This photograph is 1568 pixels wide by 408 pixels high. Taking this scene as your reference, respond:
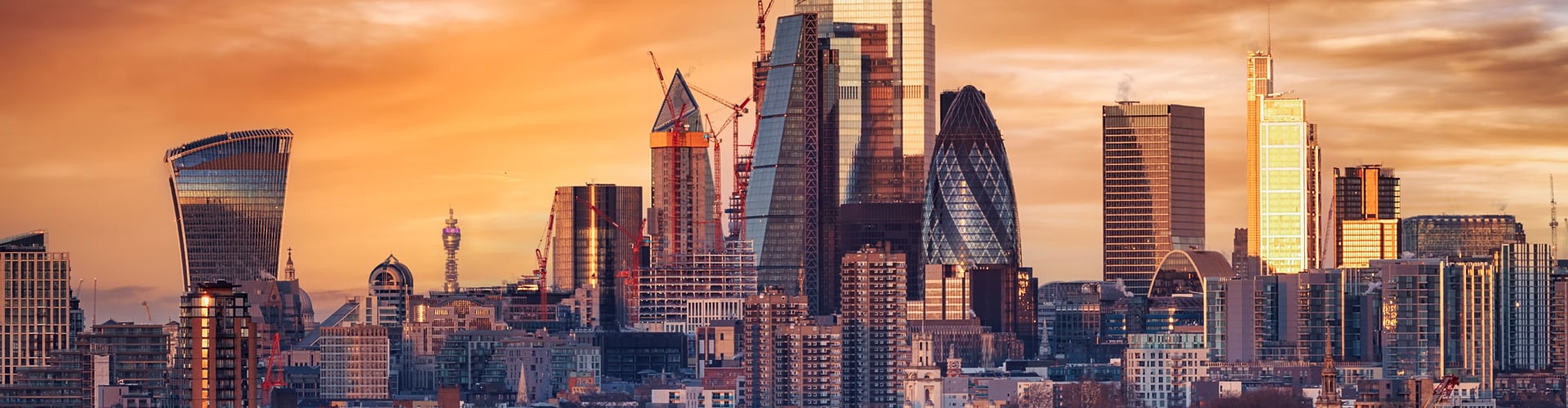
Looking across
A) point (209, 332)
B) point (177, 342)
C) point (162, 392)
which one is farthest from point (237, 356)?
point (162, 392)

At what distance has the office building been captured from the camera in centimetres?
16775

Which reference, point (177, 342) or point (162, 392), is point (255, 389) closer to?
point (177, 342)

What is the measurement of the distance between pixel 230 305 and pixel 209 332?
2.05 meters

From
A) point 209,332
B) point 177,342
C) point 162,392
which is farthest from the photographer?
point 162,392

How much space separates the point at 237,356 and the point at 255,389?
5.74 meters

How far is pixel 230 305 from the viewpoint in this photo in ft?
555

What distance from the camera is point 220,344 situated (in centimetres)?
16988

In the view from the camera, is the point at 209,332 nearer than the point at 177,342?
Yes

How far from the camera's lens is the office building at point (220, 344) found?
167750 mm

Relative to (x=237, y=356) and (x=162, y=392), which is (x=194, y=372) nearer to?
(x=237, y=356)

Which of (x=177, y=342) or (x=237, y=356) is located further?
(x=177, y=342)

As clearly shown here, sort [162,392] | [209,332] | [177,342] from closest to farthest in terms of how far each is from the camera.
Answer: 1. [209,332]
2. [177,342]
3. [162,392]

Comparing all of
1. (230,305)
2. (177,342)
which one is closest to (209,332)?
(230,305)

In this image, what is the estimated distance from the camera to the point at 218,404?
6747 inches
